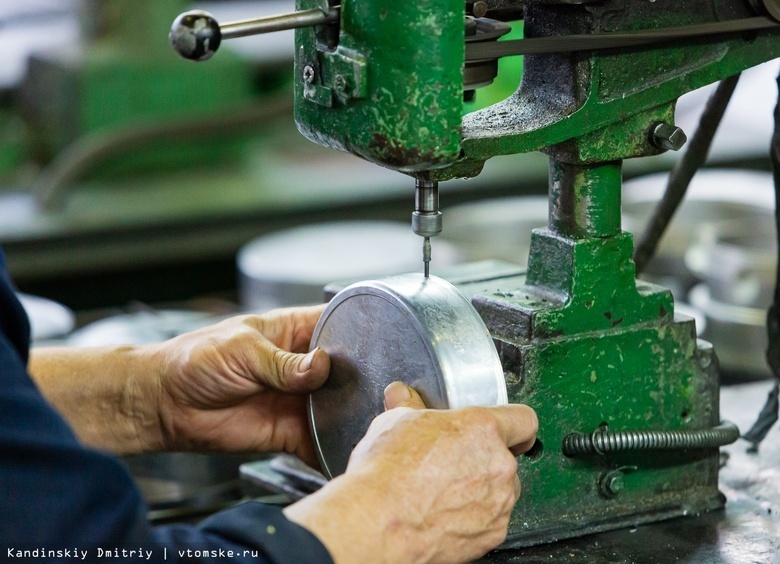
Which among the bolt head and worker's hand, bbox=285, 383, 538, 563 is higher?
worker's hand, bbox=285, 383, 538, 563

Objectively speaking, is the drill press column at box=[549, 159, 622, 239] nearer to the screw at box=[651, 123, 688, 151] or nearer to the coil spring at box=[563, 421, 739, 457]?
the screw at box=[651, 123, 688, 151]

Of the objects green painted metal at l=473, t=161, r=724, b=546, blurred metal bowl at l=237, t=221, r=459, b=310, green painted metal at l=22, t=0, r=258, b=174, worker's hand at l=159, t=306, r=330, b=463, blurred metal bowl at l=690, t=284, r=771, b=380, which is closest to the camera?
green painted metal at l=473, t=161, r=724, b=546

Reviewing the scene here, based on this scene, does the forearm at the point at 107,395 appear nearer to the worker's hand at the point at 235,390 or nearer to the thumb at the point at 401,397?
the worker's hand at the point at 235,390

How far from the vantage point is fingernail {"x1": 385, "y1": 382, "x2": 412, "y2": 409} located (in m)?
1.12

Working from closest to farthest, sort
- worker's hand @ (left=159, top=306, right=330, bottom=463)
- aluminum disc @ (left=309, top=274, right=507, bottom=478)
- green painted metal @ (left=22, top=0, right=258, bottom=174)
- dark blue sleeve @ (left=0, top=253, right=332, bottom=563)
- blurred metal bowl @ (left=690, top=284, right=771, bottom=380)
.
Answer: dark blue sleeve @ (left=0, top=253, right=332, bottom=563) < aluminum disc @ (left=309, top=274, right=507, bottom=478) < worker's hand @ (left=159, top=306, right=330, bottom=463) < blurred metal bowl @ (left=690, top=284, right=771, bottom=380) < green painted metal @ (left=22, top=0, right=258, bottom=174)

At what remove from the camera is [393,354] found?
1150 millimetres

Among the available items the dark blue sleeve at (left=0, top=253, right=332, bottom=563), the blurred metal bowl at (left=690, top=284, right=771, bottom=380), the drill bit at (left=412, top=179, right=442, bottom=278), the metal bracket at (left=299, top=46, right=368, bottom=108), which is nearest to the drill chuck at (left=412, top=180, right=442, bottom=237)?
the drill bit at (left=412, top=179, right=442, bottom=278)

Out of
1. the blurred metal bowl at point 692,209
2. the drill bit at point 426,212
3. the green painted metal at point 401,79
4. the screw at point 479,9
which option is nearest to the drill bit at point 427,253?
the drill bit at point 426,212

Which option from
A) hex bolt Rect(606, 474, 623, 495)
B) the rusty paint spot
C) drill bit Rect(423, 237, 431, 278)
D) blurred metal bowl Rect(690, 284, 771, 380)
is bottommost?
blurred metal bowl Rect(690, 284, 771, 380)

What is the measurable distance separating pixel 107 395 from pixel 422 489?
0.59 metres

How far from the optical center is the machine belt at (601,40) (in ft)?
3.69

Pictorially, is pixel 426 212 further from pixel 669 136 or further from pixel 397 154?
pixel 669 136

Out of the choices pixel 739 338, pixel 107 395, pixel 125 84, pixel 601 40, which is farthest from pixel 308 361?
pixel 125 84

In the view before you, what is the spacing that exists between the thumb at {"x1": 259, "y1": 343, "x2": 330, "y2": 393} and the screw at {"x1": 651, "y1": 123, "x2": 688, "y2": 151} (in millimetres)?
442
